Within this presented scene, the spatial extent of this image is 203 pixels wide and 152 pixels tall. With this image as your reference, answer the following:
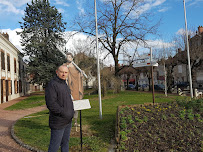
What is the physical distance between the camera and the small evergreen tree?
2641cm

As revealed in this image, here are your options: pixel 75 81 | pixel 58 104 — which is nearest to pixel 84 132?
pixel 75 81

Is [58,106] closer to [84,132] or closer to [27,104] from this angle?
[84,132]

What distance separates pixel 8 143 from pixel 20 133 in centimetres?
79

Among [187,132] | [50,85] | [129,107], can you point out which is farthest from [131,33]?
[50,85]

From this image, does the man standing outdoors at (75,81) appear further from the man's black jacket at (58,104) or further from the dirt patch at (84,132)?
the man's black jacket at (58,104)

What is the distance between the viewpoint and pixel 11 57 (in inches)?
1022

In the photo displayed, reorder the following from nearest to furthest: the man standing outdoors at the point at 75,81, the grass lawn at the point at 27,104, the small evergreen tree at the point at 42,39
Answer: the man standing outdoors at the point at 75,81 → the grass lawn at the point at 27,104 → the small evergreen tree at the point at 42,39

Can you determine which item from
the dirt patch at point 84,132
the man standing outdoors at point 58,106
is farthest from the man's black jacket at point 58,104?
the dirt patch at point 84,132

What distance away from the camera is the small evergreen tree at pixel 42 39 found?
2641 centimetres

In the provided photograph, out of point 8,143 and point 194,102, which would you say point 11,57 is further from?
point 194,102

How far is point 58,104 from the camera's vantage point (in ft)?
9.73

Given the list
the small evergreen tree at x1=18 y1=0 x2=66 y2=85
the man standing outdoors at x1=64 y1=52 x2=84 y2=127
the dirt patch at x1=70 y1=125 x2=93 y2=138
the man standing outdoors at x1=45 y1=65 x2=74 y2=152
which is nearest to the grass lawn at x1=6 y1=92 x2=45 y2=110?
the small evergreen tree at x1=18 y1=0 x2=66 y2=85

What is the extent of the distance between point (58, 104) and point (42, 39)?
86.2ft

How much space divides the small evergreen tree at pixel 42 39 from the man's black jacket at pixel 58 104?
938 inches
